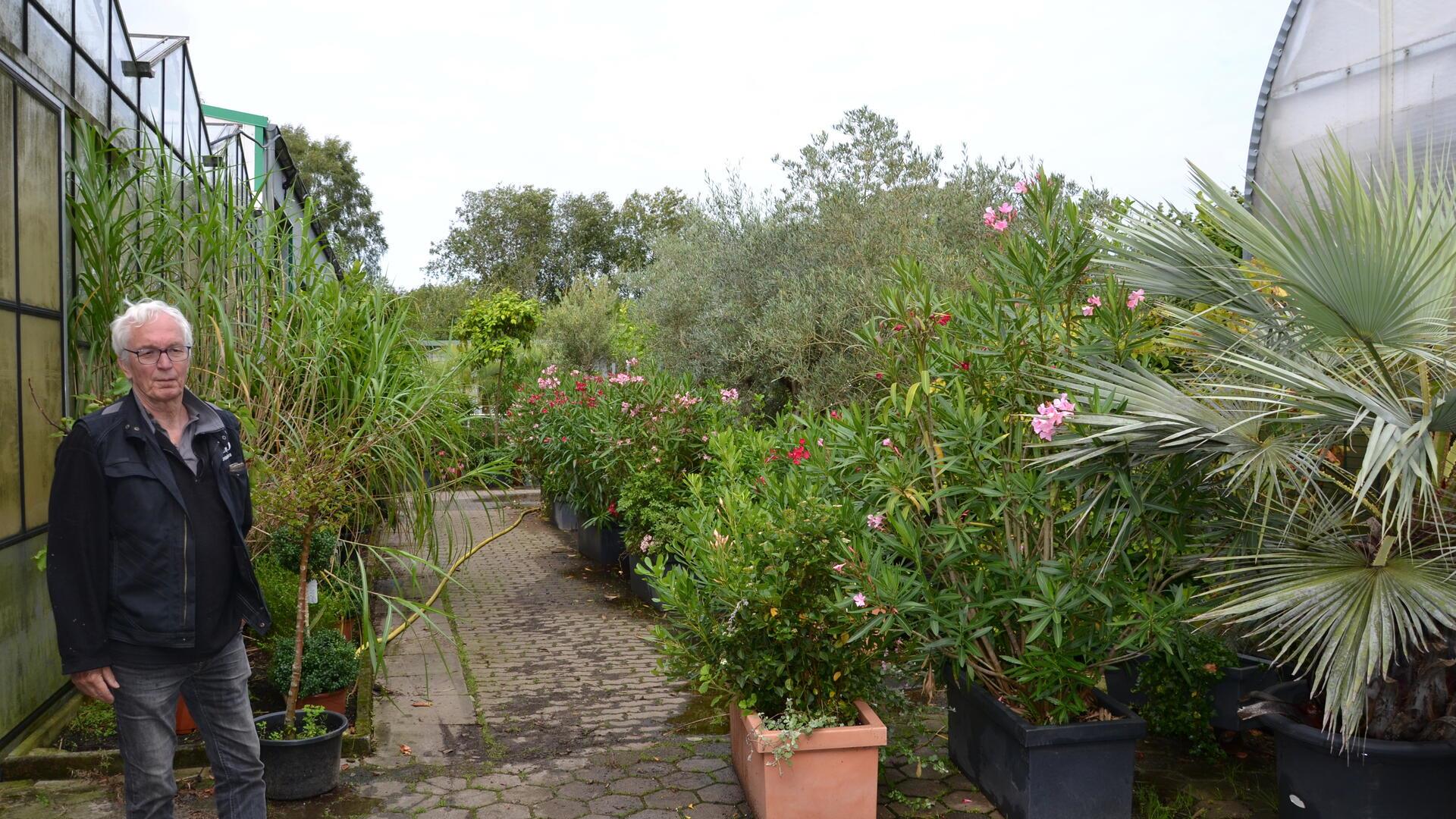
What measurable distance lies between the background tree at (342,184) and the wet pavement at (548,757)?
34.5 metres

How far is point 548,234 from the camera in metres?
43.9

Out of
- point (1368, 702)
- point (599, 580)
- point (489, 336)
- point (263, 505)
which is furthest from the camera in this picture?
point (489, 336)

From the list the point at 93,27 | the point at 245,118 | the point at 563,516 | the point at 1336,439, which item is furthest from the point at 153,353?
the point at 245,118

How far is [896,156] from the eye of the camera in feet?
36.8

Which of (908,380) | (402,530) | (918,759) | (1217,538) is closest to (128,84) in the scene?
A: (402,530)

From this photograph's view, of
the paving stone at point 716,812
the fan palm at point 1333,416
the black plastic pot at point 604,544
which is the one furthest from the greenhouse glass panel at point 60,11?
the black plastic pot at point 604,544

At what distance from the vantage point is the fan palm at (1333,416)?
2932 millimetres

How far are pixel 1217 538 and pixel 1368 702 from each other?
0.72m

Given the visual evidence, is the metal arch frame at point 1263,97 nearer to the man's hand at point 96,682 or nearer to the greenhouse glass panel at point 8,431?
the man's hand at point 96,682

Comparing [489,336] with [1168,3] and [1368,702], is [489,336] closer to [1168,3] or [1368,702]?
[1168,3]

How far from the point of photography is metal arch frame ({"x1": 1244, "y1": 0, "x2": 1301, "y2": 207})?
5707mm

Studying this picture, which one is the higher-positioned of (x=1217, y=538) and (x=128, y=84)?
(x=128, y=84)

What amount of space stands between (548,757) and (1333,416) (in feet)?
11.8

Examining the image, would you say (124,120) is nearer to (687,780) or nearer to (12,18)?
(12,18)
